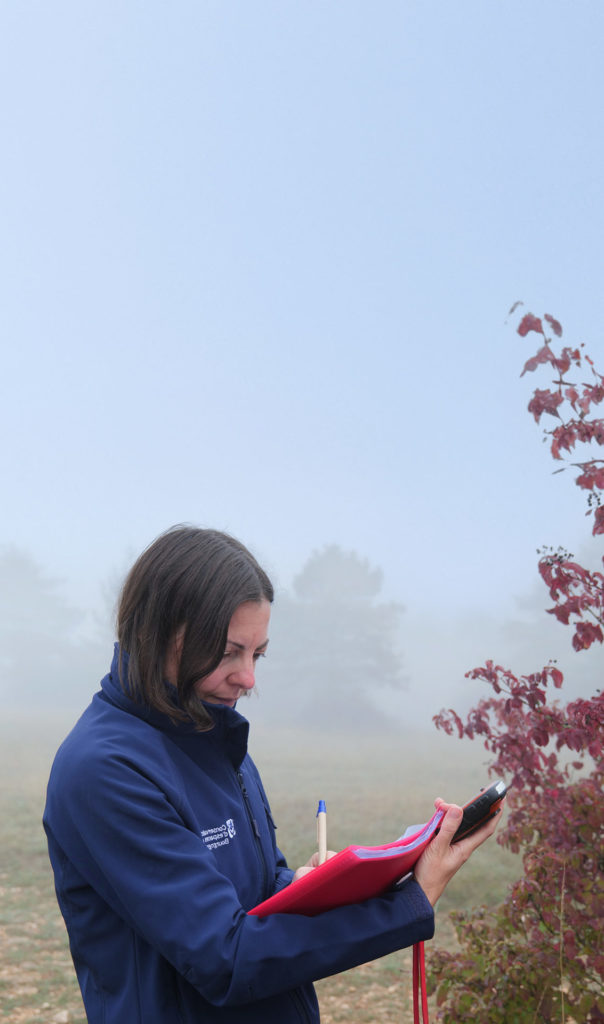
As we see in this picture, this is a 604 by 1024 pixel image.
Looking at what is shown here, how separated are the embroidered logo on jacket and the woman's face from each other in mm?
246

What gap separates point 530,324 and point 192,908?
2.67 meters

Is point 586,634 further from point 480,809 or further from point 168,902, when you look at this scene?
point 168,902

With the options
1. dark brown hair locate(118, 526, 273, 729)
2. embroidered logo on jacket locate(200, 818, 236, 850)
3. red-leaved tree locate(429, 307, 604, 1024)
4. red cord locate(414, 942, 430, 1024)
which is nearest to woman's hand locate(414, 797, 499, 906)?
red cord locate(414, 942, 430, 1024)

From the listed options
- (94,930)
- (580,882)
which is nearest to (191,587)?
(94,930)

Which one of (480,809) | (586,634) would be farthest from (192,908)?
(586,634)

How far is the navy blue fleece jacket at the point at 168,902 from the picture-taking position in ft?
4.95

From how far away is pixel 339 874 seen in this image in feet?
4.99

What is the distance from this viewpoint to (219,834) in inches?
70.9

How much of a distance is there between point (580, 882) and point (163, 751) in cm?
245

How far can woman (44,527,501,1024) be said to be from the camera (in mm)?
1521

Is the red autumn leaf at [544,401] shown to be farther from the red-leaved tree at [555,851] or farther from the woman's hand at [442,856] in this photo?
the woman's hand at [442,856]

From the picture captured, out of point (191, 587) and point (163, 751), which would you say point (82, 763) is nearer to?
point (163, 751)

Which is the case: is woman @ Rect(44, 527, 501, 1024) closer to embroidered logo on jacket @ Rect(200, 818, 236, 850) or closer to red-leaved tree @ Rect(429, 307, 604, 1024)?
embroidered logo on jacket @ Rect(200, 818, 236, 850)

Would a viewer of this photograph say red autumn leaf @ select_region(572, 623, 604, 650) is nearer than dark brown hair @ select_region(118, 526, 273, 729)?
No
